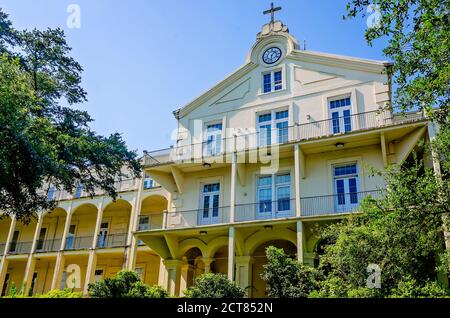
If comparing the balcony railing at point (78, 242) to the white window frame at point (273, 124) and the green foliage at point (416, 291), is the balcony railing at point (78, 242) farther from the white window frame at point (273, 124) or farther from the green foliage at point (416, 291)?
the green foliage at point (416, 291)

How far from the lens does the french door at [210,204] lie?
703 inches

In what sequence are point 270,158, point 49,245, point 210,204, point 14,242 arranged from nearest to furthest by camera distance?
point 270,158 < point 210,204 < point 49,245 < point 14,242

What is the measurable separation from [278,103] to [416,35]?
10.0 meters

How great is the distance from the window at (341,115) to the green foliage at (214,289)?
7825mm

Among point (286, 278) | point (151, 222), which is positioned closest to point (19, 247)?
point (151, 222)

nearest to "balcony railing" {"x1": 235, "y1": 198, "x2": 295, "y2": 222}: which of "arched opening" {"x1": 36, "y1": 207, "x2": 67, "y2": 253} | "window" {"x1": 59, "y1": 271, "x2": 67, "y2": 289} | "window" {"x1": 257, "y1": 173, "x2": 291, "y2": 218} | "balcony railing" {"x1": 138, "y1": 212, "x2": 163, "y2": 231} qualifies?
"window" {"x1": 257, "y1": 173, "x2": 291, "y2": 218}

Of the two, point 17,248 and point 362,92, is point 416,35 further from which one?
point 17,248

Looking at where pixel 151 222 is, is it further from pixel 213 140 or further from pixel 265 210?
pixel 265 210

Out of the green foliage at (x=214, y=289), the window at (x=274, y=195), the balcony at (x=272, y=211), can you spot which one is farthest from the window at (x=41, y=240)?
the green foliage at (x=214, y=289)

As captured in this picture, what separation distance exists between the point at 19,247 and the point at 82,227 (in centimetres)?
474

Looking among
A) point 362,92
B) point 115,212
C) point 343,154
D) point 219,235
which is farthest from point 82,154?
point 115,212

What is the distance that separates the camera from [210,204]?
60.1 ft

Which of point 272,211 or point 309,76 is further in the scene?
point 309,76

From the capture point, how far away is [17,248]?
2747cm
